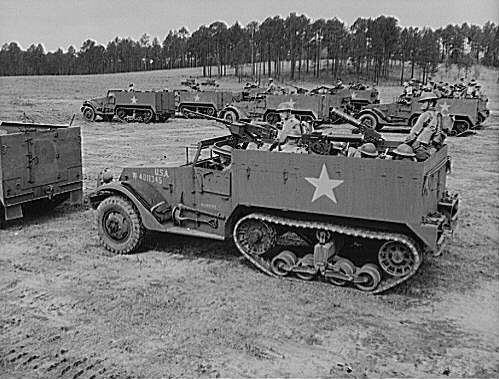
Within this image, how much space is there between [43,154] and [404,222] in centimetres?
593

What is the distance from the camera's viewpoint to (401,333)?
617 cm

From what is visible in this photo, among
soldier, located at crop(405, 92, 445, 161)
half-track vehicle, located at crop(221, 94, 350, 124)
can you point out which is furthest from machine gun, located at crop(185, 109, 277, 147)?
half-track vehicle, located at crop(221, 94, 350, 124)

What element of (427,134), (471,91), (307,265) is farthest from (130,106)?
(307,265)

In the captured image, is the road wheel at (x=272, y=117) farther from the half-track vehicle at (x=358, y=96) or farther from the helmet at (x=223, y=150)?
the helmet at (x=223, y=150)

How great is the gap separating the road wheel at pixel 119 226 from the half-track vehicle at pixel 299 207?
0.01 meters

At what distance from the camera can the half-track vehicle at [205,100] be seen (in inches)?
1093

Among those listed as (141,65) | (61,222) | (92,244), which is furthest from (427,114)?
(141,65)

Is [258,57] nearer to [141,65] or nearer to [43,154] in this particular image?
[141,65]

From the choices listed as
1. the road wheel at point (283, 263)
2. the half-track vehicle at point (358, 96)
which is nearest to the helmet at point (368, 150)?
the road wheel at point (283, 263)

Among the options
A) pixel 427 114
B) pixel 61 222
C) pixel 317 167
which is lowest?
pixel 61 222

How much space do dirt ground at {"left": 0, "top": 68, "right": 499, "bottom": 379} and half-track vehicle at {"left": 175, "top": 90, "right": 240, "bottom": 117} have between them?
18.0 metres

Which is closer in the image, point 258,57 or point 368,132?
point 368,132

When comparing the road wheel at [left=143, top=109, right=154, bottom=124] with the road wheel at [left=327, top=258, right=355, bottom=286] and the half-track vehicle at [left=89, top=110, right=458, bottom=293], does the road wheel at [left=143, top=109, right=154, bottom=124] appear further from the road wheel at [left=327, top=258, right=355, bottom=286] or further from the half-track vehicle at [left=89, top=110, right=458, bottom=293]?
the road wheel at [left=327, top=258, right=355, bottom=286]

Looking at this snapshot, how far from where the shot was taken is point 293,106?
2494 centimetres
